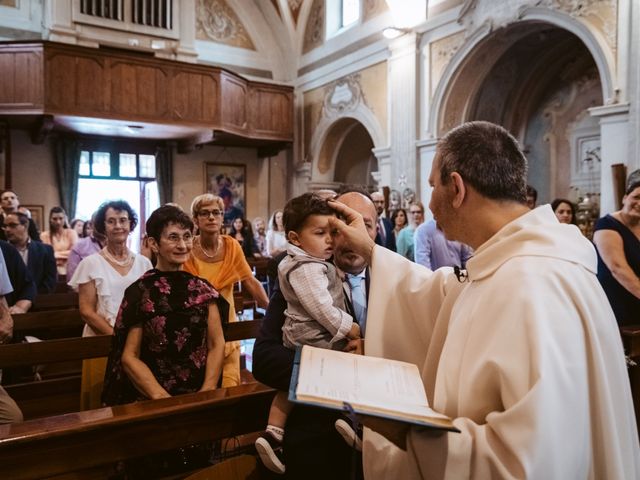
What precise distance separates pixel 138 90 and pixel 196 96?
1.19 m

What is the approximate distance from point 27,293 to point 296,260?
9.59 ft

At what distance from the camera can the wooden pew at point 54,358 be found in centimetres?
270

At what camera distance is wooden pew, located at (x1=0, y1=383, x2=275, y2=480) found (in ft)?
5.21

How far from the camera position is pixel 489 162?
1.46m

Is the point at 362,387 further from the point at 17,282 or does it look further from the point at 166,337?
the point at 17,282

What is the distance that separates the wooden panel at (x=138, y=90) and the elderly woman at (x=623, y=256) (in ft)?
31.6

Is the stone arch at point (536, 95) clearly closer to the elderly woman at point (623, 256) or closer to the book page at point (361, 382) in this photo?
the elderly woman at point (623, 256)

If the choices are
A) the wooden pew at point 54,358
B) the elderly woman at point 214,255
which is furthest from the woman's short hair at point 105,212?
the wooden pew at point 54,358

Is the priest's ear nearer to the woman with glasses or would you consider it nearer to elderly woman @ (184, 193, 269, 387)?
elderly woman @ (184, 193, 269, 387)

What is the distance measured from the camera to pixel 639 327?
303 centimetres

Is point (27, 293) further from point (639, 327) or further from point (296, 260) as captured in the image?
point (639, 327)

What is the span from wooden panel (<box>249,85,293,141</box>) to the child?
10.7 metres

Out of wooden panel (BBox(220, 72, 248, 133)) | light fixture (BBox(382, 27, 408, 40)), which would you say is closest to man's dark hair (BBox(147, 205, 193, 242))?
light fixture (BBox(382, 27, 408, 40))

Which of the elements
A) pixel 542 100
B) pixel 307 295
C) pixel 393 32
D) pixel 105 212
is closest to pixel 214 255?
pixel 105 212
